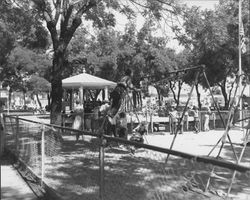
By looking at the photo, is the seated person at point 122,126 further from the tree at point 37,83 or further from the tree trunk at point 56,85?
the tree at point 37,83

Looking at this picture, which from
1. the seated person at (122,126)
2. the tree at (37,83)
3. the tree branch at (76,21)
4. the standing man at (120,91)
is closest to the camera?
the standing man at (120,91)

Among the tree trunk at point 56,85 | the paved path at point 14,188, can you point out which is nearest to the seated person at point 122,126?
the tree trunk at point 56,85

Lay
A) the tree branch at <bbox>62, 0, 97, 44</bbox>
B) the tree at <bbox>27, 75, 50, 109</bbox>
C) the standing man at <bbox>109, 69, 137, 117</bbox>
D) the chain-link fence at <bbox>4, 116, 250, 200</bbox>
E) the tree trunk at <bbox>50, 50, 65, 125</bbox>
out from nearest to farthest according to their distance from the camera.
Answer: the chain-link fence at <bbox>4, 116, 250, 200</bbox>, the standing man at <bbox>109, 69, 137, 117</bbox>, the tree branch at <bbox>62, 0, 97, 44</bbox>, the tree trunk at <bbox>50, 50, 65, 125</bbox>, the tree at <bbox>27, 75, 50, 109</bbox>

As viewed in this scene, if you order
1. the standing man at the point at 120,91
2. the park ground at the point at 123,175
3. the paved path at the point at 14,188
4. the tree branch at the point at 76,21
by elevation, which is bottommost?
the paved path at the point at 14,188

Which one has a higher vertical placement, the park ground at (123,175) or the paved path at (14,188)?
the park ground at (123,175)

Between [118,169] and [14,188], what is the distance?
3086 mm

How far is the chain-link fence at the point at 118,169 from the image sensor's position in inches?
141

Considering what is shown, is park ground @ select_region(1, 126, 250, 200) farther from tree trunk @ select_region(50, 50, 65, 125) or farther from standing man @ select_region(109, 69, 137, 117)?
tree trunk @ select_region(50, 50, 65, 125)

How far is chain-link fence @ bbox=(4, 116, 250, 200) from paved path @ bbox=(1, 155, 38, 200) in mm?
337

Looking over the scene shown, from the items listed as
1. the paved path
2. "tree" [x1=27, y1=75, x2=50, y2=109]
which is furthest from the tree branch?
"tree" [x1=27, y1=75, x2=50, y2=109]

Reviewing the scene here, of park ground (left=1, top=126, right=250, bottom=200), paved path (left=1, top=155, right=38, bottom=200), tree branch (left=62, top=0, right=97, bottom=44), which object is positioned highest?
tree branch (left=62, top=0, right=97, bottom=44)

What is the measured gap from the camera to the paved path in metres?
6.07

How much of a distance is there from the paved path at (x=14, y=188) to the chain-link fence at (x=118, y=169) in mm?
337

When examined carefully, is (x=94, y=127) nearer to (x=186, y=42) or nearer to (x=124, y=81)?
(x=186, y=42)
